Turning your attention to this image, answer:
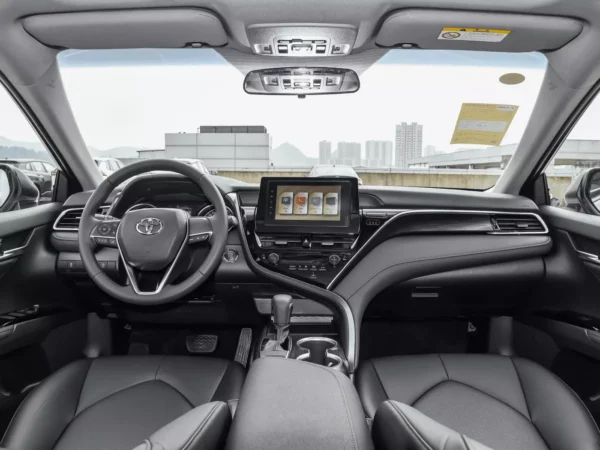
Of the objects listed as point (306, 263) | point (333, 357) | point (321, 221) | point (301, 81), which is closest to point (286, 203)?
point (321, 221)

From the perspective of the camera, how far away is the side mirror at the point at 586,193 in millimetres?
2273

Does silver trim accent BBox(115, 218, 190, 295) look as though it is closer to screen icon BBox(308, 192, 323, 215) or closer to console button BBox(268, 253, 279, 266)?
console button BBox(268, 253, 279, 266)

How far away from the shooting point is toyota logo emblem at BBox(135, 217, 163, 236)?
70.2 inches

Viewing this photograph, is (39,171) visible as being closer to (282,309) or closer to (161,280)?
(161,280)

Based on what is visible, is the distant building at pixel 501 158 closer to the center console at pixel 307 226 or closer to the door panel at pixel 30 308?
the center console at pixel 307 226

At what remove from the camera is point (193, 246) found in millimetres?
1927

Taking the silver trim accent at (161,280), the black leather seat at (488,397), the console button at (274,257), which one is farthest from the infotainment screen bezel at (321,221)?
the black leather seat at (488,397)

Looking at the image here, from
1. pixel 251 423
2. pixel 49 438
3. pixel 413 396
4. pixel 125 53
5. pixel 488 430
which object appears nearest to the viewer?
pixel 251 423

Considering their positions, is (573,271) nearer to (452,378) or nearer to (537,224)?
(537,224)

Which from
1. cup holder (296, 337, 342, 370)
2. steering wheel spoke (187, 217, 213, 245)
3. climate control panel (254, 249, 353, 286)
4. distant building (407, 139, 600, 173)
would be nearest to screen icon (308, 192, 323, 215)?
climate control panel (254, 249, 353, 286)

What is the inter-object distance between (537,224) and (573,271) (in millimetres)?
307

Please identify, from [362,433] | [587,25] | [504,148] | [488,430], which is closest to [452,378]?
[488,430]

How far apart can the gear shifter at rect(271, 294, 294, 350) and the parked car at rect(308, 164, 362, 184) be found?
26.4 inches

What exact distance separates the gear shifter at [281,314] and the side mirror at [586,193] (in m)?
1.68
